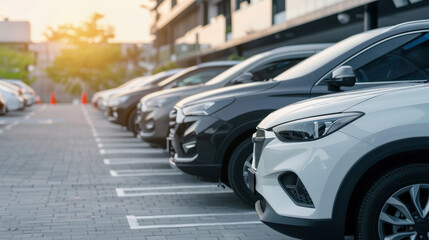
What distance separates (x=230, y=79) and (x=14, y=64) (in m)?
70.0

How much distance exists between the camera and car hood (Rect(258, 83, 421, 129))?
15.1 ft

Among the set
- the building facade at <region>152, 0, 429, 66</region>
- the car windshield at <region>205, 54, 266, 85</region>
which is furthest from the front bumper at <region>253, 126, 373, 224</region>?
the building facade at <region>152, 0, 429, 66</region>

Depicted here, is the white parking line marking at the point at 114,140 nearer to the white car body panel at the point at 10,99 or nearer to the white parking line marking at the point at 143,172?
the white parking line marking at the point at 143,172

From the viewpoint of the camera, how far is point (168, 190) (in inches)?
347

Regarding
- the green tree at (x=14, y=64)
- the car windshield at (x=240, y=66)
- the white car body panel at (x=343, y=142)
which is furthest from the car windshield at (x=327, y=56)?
the green tree at (x=14, y=64)

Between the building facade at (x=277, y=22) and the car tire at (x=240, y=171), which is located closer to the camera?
the car tire at (x=240, y=171)

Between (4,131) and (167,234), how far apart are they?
14.1m

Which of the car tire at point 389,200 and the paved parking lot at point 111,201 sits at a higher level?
A: the car tire at point 389,200

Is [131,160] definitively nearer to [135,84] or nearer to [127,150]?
[127,150]

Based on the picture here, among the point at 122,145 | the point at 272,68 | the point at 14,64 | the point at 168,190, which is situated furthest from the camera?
the point at 14,64

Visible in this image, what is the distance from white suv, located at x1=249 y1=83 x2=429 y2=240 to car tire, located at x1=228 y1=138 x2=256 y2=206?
2.55 m

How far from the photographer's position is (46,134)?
18.5 m

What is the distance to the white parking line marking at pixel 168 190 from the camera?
27.9 feet

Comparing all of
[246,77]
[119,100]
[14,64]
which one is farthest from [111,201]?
[14,64]
